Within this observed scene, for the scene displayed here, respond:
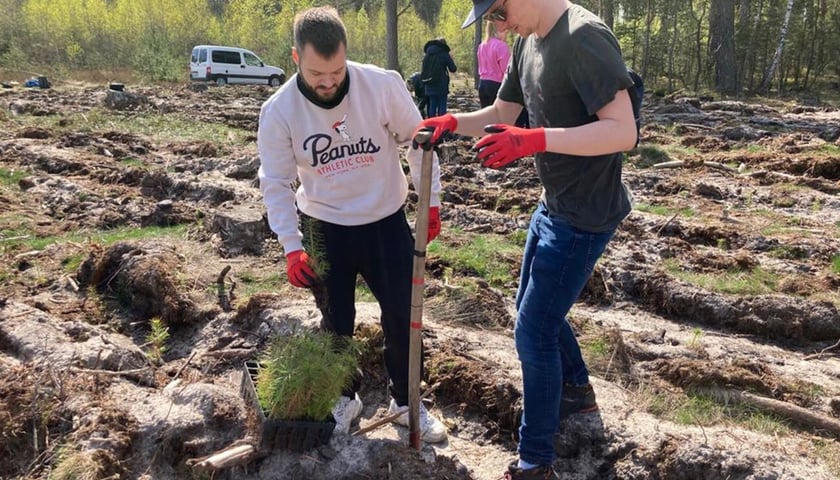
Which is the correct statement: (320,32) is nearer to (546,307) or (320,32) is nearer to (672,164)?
(546,307)

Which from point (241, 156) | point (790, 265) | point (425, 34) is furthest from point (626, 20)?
point (790, 265)

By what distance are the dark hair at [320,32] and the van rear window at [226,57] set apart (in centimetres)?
2505

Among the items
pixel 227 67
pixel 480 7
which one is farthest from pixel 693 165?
pixel 227 67

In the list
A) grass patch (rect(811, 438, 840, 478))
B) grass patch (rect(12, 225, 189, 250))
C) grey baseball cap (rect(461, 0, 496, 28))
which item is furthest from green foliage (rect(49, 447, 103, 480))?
grass patch (rect(12, 225, 189, 250))

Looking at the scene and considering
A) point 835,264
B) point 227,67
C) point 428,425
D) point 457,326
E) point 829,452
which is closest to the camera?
point 829,452

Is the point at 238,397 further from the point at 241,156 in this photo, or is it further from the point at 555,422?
the point at 241,156

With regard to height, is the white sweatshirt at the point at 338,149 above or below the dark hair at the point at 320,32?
below

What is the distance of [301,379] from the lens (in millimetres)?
2539

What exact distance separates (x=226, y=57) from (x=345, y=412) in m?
25.2

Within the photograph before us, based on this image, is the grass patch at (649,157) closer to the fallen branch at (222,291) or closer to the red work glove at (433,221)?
the fallen branch at (222,291)

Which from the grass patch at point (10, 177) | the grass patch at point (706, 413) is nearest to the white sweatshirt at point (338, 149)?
the grass patch at point (706, 413)

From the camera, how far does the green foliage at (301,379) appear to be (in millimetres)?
2555

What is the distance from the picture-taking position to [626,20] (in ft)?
86.2

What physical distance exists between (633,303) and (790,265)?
1.56 metres
